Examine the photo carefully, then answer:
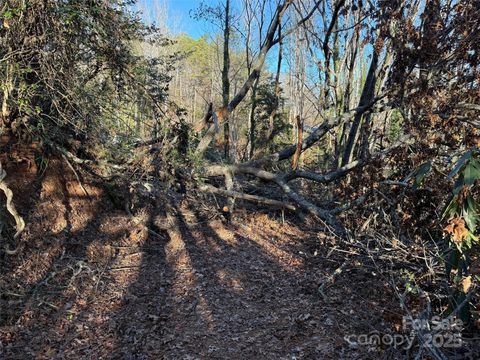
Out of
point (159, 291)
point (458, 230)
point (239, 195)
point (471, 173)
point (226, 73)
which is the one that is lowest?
point (159, 291)

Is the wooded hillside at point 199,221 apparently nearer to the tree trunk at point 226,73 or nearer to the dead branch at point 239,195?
the dead branch at point 239,195

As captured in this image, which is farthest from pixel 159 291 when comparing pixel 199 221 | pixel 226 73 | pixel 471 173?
pixel 226 73

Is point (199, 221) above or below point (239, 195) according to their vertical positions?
below

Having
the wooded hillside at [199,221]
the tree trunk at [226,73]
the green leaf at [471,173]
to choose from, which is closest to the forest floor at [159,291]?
the wooded hillside at [199,221]

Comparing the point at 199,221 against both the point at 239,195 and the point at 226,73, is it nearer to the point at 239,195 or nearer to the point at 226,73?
the point at 239,195

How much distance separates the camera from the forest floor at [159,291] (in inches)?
150

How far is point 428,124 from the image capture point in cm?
526

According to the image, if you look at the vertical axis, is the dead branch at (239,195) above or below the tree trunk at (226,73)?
below

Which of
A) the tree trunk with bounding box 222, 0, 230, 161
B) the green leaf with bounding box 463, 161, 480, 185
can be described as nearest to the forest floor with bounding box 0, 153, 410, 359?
the green leaf with bounding box 463, 161, 480, 185

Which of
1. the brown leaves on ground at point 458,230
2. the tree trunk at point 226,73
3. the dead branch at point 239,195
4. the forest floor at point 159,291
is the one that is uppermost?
the tree trunk at point 226,73

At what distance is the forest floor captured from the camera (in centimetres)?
382

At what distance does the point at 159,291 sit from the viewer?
512cm

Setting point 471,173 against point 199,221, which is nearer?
point 471,173

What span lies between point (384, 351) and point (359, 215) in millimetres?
3060
